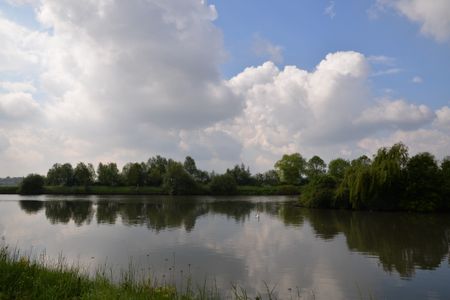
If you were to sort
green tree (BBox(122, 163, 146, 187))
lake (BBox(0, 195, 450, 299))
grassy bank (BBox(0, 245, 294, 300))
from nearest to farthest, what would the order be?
grassy bank (BBox(0, 245, 294, 300))
lake (BBox(0, 195, 450, 299))
green tree (BBox(122, 163, 146, 187))

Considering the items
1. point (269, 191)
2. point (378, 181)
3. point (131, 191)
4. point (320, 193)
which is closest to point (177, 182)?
point (131, 191)

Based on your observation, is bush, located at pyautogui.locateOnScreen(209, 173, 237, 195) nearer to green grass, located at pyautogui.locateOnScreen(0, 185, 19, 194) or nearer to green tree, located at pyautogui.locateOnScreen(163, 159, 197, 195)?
green tree, located at pyautogui.locateOnScreen(163, 159, 197, 195)

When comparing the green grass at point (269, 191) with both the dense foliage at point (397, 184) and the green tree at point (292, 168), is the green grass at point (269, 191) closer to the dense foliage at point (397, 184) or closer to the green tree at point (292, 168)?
the green tree at point (292, 168)

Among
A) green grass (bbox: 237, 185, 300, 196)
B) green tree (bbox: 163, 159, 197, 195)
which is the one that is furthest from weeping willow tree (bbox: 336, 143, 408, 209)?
green grass (bbox: 237, 185, 300, 196)

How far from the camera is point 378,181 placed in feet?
149

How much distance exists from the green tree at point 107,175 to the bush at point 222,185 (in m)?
32.5

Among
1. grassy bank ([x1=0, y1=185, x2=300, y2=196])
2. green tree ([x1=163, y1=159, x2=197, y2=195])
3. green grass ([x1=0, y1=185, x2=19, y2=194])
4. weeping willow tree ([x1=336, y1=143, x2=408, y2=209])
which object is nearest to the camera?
weeping willow tree ([x1=336, y1=143, x2=408, y2=209])

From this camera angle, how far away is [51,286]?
29.6 ft

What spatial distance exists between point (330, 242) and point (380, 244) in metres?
2.94

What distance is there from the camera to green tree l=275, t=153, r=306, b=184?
120 metres

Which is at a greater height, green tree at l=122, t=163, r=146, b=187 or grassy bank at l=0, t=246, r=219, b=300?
green tree at l=122, t=163, r=146, b=187

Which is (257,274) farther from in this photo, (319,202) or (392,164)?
(319,202)

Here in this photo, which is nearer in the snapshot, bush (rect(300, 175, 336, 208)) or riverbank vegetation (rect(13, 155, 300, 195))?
bush (rect(300, 175, 336, 208))

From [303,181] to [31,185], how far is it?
77.0 m
